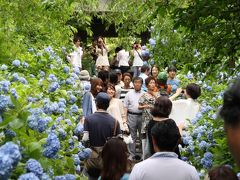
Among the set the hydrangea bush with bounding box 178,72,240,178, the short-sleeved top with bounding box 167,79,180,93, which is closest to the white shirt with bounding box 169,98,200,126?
the hydrangea bush with bounding box 178,72,240,178

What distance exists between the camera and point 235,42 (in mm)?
5094

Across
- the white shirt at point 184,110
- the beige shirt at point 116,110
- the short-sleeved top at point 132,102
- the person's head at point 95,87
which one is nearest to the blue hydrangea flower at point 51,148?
the white shirt at point 184,110

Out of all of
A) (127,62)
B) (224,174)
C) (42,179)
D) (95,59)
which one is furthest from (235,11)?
(95,59)

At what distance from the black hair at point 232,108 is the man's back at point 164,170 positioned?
2592 mm

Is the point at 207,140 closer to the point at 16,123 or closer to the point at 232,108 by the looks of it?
the point at 16,123

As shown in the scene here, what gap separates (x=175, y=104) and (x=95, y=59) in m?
13.6

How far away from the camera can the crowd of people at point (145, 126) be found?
14.4 ft

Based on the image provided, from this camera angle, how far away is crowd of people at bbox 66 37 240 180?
438 centimetres

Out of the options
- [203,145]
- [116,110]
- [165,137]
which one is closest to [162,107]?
[203,145]

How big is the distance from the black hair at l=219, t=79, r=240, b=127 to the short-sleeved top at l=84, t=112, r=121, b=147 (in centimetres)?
566

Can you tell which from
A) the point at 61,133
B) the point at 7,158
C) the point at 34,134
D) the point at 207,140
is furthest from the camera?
the point at 207,140

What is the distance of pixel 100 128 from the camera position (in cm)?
747

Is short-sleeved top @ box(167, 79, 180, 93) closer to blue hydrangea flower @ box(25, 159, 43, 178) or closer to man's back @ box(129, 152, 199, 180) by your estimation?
man's back @ box(129, 152, 199, 180)

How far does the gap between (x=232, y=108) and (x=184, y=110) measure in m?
6.91
